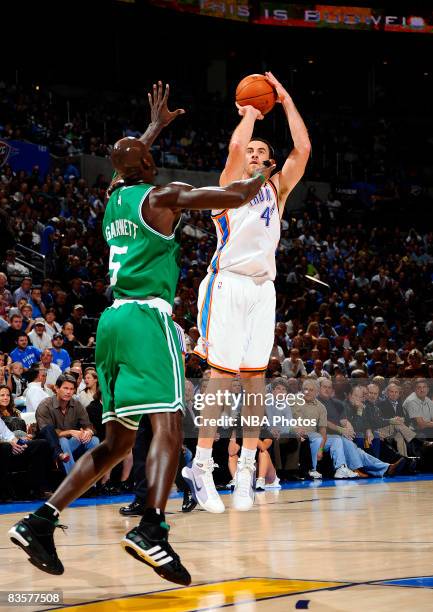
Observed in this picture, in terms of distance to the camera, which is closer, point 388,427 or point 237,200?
point 237,200

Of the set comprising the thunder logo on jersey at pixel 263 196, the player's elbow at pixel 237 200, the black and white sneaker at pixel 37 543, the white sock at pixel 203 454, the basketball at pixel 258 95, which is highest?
the basketball at pixel 258 95

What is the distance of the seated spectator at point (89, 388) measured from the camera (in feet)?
38.7

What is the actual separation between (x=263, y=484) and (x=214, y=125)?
20546 millimetres

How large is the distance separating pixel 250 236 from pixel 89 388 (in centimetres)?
548

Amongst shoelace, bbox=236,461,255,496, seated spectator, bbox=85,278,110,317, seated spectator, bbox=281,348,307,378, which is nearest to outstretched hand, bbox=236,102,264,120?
shoelace, bbox=236,461,255,496

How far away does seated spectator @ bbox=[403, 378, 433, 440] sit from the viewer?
1434cm

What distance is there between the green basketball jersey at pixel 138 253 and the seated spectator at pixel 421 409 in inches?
390

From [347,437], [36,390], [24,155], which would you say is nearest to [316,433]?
[347,437]

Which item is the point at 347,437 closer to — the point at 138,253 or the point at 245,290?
the point at 245,290

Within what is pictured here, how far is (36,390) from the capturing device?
1166 centimetres

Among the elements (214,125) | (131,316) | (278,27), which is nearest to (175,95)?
(214,125)

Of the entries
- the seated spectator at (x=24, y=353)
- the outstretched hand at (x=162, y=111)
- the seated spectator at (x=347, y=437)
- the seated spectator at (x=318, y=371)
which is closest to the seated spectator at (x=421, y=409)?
the seated spectator at (x=347, y=437)

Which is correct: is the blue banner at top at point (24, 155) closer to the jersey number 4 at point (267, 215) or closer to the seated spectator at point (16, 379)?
the seated spectator at point (16, 379)

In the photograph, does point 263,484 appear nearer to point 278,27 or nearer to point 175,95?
point 175,95
